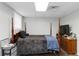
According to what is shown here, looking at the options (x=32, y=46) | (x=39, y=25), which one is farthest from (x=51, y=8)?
(x=39, y=25)

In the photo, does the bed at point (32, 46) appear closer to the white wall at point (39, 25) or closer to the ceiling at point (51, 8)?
the ceiling at point (51, 8)

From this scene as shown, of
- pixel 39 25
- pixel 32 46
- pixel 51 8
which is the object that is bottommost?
pixel 32 46

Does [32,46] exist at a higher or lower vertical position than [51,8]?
lower

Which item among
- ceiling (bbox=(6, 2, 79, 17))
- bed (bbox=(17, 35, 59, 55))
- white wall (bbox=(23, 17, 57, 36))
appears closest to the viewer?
ceiling (bbox=(6, 2, 79, 17))

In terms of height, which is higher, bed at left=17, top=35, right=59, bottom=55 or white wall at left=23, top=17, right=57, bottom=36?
white wall at left=23, top=17, right=57, bottom=36

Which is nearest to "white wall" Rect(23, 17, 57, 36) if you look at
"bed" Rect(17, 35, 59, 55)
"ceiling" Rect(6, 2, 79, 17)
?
"ceiling" Rect(6, 2, 79, 17)

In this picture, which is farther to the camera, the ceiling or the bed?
the bed

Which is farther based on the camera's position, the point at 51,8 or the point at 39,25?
the point at 39,25

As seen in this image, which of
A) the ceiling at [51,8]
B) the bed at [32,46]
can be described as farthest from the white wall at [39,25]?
the bed at [32,46]

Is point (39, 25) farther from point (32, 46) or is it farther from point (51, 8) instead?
point (32, 46)

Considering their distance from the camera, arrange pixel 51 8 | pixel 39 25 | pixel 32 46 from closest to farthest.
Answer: pixel 32 46
pixel 51 8
pixel 39 25

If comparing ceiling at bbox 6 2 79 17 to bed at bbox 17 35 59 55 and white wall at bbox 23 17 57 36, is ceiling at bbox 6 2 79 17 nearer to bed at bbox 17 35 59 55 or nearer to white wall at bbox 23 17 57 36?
bed at bbox 17 35 59 55

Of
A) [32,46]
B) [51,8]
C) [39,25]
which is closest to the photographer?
[32,46]

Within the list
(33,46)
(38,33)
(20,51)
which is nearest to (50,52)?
(33,46)
